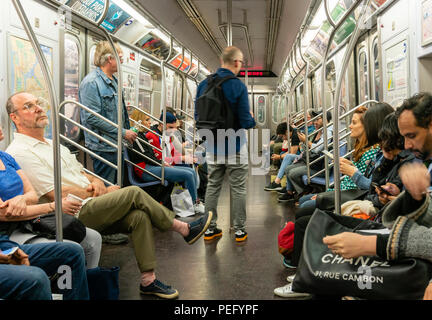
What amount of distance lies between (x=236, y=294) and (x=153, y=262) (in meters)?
0.53

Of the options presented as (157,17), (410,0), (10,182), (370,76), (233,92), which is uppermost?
(157,17)

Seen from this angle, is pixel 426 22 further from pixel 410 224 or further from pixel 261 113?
pixel 261 113

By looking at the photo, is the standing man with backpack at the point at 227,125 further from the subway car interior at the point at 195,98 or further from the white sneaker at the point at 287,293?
the white sneaker at the point at 287,293

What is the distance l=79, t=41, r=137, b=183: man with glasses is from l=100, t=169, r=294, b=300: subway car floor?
0.94m

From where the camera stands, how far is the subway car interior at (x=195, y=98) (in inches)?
93.2

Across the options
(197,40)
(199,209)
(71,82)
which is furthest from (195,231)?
(197,40)

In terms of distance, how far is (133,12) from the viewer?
5.54 m

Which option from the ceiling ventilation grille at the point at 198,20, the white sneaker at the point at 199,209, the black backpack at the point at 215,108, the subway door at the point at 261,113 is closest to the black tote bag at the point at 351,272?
the black backpack at the point at 215,108

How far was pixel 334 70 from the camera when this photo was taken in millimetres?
6645

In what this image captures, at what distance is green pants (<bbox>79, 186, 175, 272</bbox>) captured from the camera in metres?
2.30

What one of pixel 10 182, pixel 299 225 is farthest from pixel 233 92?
pixel 10 182

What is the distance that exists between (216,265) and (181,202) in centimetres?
183

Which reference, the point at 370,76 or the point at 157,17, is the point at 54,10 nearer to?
the point at 157,17

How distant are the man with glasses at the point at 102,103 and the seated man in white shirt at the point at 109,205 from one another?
118 centimetres
